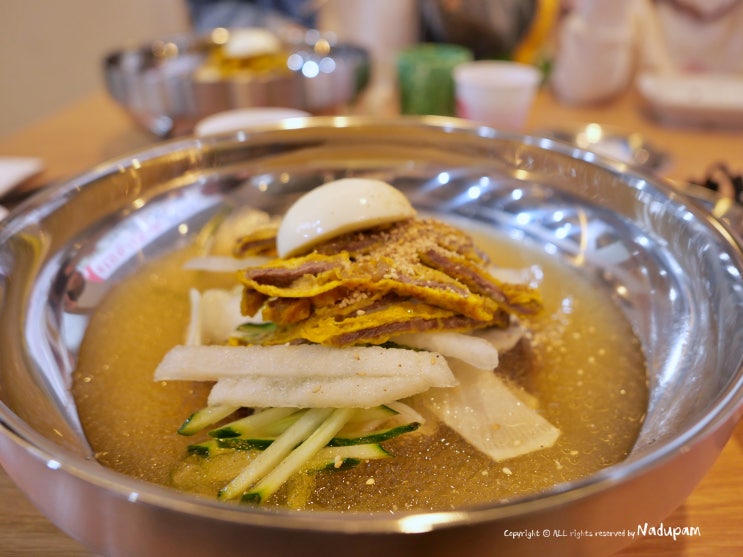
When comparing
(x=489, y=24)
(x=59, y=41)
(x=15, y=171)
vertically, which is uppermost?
(x=59, y=41)

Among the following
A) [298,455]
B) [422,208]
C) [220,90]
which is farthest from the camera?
[220,90]

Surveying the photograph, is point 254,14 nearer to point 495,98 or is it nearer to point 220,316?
point 495,98

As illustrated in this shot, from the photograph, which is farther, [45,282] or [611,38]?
[611,38]

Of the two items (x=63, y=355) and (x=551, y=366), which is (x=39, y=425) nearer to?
(x=63, y=355)

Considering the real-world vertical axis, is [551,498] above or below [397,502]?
above

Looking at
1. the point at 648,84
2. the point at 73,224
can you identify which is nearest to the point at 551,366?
the point at 73,224

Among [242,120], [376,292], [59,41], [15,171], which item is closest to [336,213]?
[376,292]
